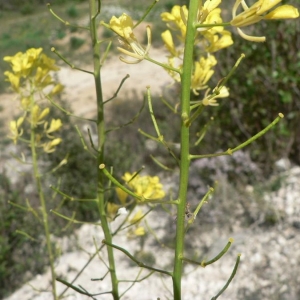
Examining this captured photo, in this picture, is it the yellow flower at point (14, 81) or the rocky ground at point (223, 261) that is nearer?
the yellow flower at point (14, 81)

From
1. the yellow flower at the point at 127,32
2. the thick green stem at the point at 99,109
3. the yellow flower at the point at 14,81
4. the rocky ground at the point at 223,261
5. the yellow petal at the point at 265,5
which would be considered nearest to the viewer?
the yellow petal at the point at 265,5

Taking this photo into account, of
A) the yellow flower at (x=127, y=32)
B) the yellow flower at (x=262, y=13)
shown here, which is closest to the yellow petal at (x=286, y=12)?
the yellow flower at (x=262, y=13)

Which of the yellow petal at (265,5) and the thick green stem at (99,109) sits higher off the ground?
the thick green stem at (99,109)

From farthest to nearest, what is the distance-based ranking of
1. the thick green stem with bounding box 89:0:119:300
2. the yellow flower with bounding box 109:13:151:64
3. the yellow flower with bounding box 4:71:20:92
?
the yellow flower with bounding box 4:71:20:92
the thick green stem with bounding box 89:0:119:300
the yellow flower with bounding box 109:13:151:64

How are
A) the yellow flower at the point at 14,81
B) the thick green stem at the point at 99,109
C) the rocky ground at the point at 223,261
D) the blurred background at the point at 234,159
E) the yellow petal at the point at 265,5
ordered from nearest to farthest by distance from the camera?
1. the yellow petal at the point at 265,5
2. the thick green stem at the point at 99,109
3. the yellow flower at the point at 14,81
4. the rocky ground at the point at 223,261
5. the blurred background at the point at 234,159

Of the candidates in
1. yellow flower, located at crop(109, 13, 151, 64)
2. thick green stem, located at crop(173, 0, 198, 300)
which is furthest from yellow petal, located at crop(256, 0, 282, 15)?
yellow flower, located at crop(109, 13, 151, 64)

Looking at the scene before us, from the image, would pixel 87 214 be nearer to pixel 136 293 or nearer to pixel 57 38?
pixel 136 293

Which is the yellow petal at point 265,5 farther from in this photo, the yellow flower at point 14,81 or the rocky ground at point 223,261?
the rocky ground at point 223,261

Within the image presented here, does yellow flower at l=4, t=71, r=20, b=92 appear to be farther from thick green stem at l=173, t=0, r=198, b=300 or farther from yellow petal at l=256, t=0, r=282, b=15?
yellow petal at l=256, t=0, r=282, b=15

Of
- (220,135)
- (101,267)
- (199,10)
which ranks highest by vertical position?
(220,135)

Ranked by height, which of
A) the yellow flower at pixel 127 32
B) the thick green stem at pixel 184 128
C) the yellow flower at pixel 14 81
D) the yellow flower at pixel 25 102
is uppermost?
the yellow flower at pixel 14 81

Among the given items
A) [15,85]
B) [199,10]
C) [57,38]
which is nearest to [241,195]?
[15,85]
